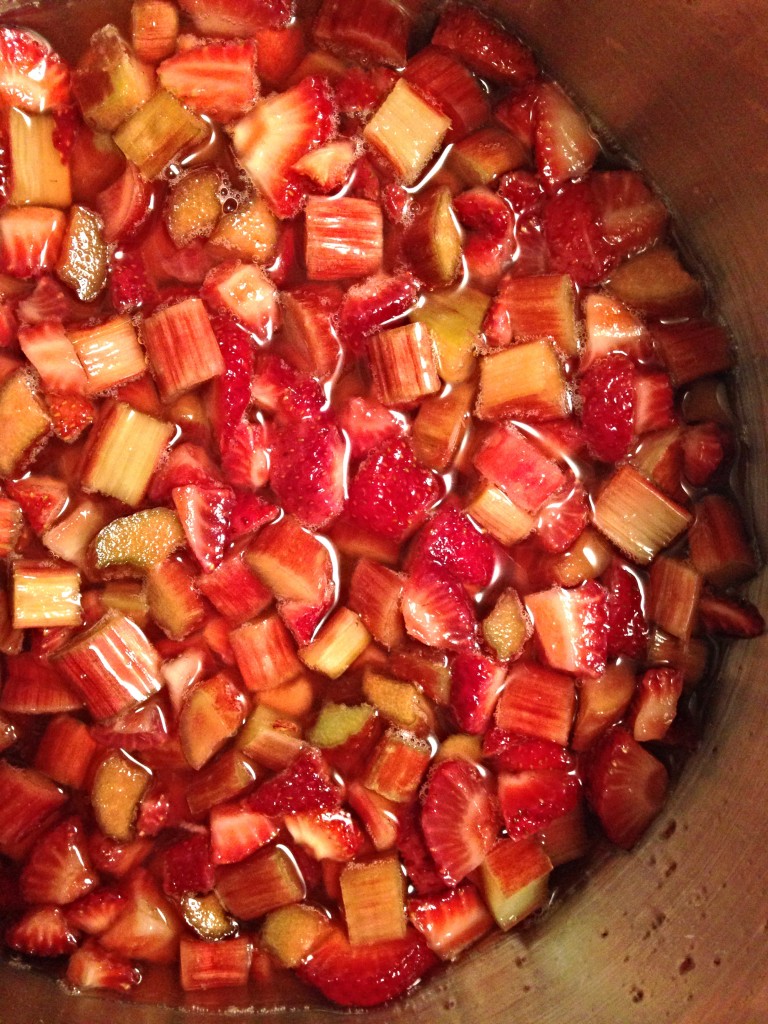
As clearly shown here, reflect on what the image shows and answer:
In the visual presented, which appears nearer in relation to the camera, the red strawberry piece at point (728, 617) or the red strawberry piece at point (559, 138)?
the red strawberry piece at point (728, 617)

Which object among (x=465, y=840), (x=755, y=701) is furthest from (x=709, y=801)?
(x=465, y=840)

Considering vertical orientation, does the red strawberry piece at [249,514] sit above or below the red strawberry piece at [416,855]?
above

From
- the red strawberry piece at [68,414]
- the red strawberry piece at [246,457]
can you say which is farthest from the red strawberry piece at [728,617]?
the red strawberry piece at [68,414]

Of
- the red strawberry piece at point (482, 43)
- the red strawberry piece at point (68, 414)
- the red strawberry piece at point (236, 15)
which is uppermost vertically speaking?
the red strawberry piece at point (482, 43)

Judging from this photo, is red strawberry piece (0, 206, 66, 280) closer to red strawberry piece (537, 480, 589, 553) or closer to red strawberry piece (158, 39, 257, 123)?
red strawberry piece (158, 39, 257, 123)

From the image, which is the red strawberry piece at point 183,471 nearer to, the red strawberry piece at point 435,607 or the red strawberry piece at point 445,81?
the red strawberry piece at point 435,607

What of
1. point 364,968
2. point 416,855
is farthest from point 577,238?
point 364,968

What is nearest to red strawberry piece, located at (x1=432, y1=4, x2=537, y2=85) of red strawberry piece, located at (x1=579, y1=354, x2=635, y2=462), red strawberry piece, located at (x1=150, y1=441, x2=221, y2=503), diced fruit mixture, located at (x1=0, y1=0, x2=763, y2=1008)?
diced fruit mixture, located at (x1=0, y1=0, x2=763, y2=1008)
